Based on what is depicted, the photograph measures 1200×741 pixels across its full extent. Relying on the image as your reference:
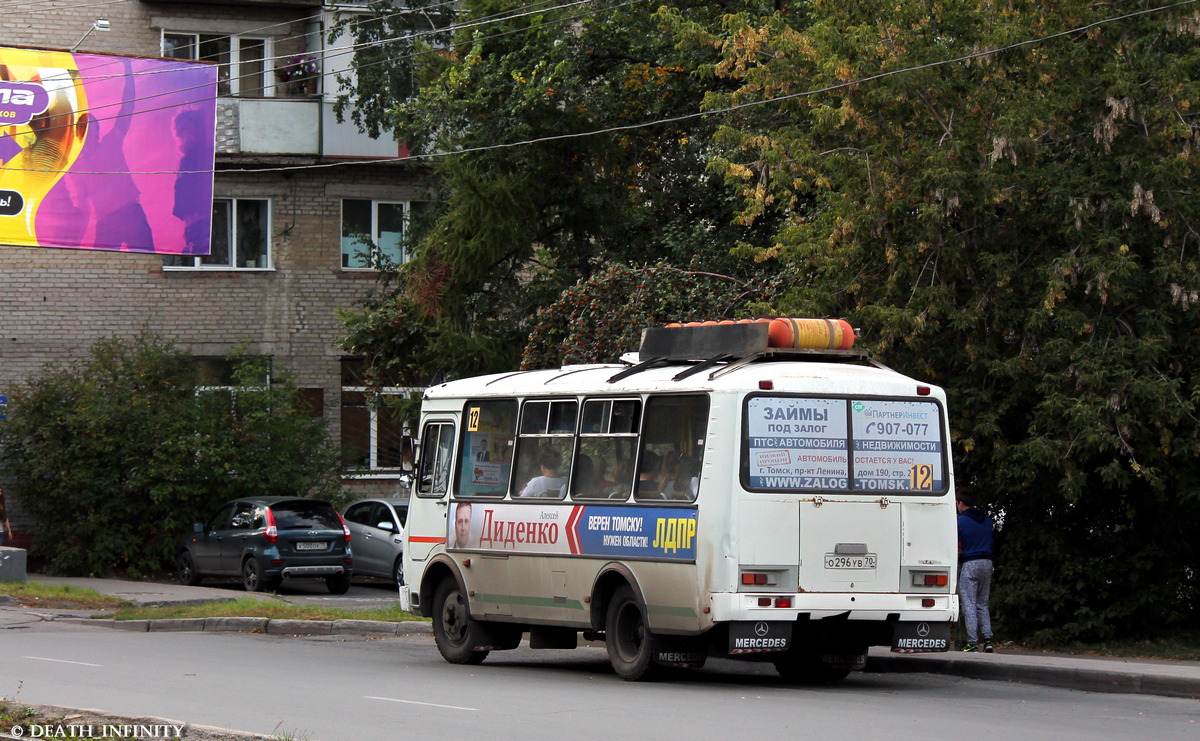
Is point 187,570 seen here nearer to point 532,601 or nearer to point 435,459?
point 435,459

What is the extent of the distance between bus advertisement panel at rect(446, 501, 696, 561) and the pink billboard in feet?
39.0

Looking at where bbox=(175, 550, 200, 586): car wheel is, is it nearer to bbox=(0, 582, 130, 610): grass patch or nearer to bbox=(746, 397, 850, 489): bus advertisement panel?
bbox=(0, 582, 130, 610): grass patch

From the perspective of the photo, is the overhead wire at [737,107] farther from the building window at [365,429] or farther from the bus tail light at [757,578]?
the bus tail light at [757,578]

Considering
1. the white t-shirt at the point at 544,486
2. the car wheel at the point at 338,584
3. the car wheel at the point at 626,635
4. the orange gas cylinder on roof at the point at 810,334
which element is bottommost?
the car wheel at the point at 338,584

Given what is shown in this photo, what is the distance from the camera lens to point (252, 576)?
24.9m

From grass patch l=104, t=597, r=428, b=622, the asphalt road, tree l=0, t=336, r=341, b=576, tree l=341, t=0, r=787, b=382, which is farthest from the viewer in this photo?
tree l=0, t=336, r=341, b=576

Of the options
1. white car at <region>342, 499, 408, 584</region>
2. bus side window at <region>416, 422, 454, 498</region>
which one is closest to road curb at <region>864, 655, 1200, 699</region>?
bus side window at <region>416, 422, 454, 498</region>

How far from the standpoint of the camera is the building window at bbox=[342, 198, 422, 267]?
32.6m

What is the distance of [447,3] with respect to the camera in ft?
97.1

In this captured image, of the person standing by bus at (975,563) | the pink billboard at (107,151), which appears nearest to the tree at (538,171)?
the pink billboard at (107,151)

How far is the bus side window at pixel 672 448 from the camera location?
12.6 metres

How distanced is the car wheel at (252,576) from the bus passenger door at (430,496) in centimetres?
932

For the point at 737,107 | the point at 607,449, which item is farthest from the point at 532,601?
the point at 737,107

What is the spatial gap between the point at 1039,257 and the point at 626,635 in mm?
5858
